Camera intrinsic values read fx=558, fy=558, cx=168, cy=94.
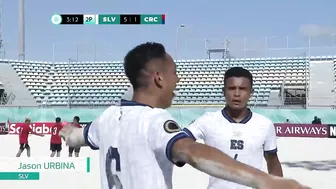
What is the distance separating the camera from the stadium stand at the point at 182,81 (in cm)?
4191

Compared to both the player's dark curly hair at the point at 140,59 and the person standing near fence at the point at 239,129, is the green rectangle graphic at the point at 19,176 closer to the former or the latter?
the person standing near fence at the point at 239,129

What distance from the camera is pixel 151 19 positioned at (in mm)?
32812

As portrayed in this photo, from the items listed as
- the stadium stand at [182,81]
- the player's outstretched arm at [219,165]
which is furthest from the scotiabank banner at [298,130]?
the player's outstretched arm at [219,165]

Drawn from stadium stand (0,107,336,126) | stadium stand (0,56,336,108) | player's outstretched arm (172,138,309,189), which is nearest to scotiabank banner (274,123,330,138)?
stadium stand (0,107,336,126)

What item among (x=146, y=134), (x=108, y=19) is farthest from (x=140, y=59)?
(x=108, y=19)

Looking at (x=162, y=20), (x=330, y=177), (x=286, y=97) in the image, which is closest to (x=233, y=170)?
(x=330, y=177)

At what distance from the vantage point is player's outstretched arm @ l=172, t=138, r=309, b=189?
1790 mm

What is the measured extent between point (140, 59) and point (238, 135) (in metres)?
2.18

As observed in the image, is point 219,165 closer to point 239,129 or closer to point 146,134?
point 146,134

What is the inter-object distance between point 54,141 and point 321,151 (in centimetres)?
1130

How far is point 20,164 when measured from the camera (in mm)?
12211

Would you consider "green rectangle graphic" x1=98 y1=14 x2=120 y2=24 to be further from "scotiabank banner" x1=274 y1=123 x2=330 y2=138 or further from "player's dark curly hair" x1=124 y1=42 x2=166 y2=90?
"player's dark curly hair" x1=124 y1=42 x2=166 y2=90

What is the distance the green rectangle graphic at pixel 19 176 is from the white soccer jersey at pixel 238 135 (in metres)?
8.76

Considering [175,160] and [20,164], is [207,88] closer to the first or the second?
[20,164]
